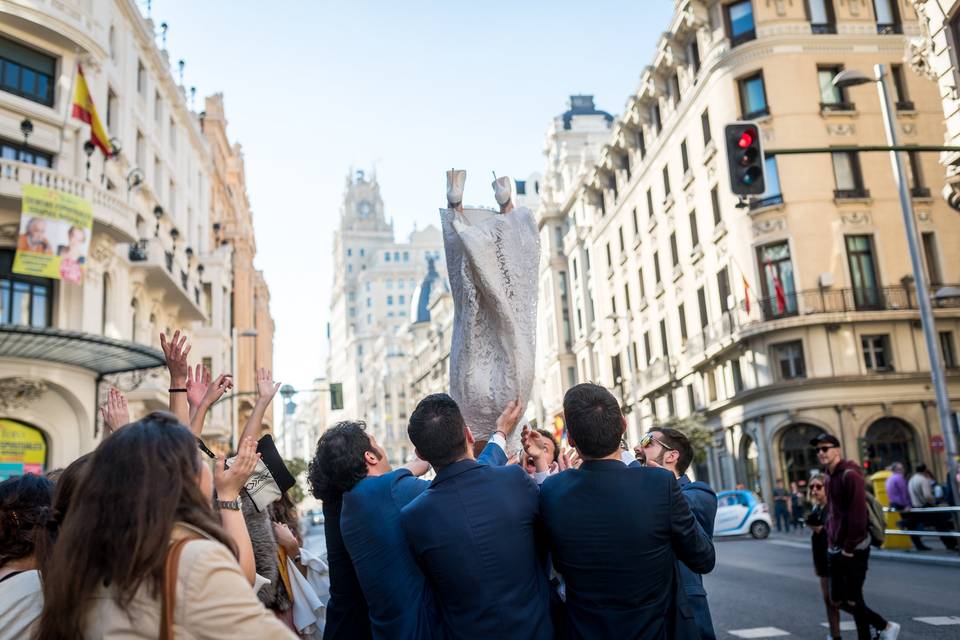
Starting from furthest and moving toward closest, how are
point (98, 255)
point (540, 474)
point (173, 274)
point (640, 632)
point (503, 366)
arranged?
point (173, 274) < point (98, 255) < point (503, 366) < point (540, 474) < point (640, 632)

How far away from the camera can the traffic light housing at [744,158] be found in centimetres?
1241

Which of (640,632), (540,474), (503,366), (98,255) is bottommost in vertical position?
(640,632)

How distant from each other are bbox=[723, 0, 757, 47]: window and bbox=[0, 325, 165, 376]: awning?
82.5 ft

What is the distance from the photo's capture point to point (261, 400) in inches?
175

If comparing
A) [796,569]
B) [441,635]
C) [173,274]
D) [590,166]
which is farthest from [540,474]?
[590,166]

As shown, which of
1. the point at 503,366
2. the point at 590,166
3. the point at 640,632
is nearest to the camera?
the point at 640,632

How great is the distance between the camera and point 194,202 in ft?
127

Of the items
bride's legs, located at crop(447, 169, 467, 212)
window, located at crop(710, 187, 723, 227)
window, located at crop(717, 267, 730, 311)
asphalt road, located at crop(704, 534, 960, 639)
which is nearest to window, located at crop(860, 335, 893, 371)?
window, located at crop(717, 267, 730, 311)

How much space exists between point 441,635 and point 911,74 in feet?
117

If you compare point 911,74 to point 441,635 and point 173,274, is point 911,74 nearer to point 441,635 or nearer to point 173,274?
point 173,274

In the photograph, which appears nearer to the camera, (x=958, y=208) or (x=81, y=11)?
(x=958, y=208)

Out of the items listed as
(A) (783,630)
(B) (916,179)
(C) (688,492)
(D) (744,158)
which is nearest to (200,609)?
(C) (688,492)

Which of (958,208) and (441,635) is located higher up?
(958,208)

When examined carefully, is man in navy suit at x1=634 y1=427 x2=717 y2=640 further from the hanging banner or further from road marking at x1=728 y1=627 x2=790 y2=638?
the hanging banner
